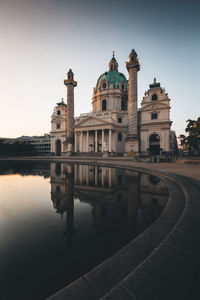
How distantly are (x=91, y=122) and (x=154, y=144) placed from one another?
68.2ft

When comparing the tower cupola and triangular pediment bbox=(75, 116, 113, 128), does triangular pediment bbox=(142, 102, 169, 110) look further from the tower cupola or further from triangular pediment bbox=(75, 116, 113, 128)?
the tower cupola

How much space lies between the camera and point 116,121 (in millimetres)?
42688

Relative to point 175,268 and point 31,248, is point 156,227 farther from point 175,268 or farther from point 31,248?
point 31,248

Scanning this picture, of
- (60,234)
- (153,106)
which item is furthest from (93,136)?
(60,234)

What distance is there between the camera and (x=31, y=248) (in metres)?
2.75

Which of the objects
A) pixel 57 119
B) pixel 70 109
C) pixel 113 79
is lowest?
pixel 57 119

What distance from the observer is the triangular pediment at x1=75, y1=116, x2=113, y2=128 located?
133 feet

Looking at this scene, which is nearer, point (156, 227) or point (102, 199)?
point (156, 227)

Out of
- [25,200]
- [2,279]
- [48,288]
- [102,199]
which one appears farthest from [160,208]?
[25,200]

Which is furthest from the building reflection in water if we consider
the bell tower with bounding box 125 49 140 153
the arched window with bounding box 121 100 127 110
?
the arched window with bounding box 121 100 127 110

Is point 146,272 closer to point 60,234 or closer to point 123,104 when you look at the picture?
point 60,234

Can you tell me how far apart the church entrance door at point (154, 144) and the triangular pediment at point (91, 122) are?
44.5 feet

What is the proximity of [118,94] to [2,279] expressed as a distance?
51.4 meters

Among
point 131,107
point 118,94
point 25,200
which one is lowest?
point 25,200
